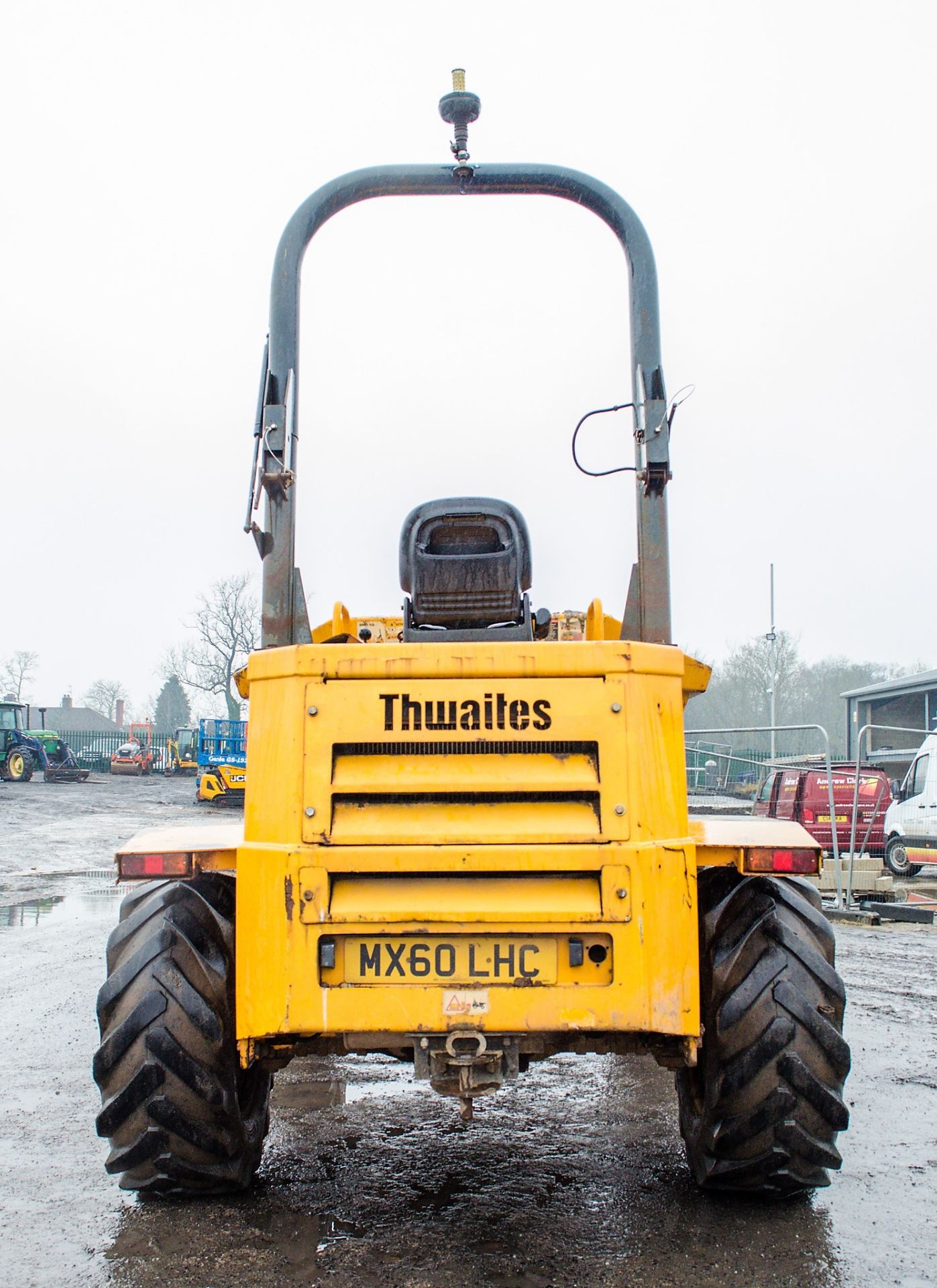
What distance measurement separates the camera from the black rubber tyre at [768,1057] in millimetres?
3559

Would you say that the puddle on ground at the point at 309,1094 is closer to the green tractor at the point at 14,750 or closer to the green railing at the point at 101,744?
the green tractor at the point at 14,750

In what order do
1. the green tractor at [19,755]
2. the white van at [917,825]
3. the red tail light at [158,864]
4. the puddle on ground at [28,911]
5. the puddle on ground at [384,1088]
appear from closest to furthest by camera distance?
the red tail light at [158,864], the puddle on ground at [384,1088], the puddle on ground at [28,911], the white van at [917,825], the green tractor at [19,755]

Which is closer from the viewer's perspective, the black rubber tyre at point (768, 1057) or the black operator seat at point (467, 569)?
the black rubber tyre at point (768, 1057)

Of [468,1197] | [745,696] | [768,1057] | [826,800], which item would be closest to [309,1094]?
[468,1197]

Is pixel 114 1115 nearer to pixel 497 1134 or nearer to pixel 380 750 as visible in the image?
pixel 380 750

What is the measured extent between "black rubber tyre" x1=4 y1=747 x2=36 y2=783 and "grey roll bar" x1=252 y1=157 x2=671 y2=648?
37854 millimetres

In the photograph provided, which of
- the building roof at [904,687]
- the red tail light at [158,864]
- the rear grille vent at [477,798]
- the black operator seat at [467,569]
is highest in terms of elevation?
the building roof at [904,687]

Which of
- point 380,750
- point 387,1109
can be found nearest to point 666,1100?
point 387,1109

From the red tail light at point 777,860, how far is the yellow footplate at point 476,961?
21.3 inches

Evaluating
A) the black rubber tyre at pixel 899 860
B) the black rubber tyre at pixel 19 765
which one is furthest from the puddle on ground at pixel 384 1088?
the black rubber tyre at pixel 19 765

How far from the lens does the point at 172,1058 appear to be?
3.61 m

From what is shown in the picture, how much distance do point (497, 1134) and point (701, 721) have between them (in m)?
65.1

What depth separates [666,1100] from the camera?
527 cm

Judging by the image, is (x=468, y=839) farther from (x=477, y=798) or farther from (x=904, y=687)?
(x=904, y=687)
